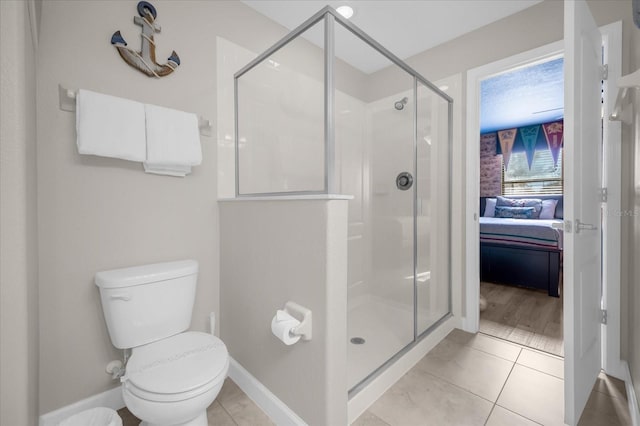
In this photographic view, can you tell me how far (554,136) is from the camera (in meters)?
5.11

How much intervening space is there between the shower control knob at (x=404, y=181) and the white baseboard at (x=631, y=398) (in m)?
1.63

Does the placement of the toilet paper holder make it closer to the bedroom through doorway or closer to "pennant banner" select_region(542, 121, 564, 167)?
the bedroom through doorway

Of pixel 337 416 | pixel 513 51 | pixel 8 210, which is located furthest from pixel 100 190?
pixel 513 51

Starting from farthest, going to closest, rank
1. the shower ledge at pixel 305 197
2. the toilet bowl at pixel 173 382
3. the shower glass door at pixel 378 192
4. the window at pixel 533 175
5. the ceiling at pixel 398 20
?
the window at pixel 533 175 < the shower glass door at pixel 378 192 < the ceiling at pixel 398 20 < the shower ledge at pixel 305 197 < the toilet bowl at pixel 173 382

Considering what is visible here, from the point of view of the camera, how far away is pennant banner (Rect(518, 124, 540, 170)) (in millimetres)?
5352

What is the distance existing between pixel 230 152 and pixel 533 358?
2487mm

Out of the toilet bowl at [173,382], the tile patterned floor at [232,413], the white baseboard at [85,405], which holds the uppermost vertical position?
the toilet bowl at [173,382]

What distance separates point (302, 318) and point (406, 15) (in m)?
2.22

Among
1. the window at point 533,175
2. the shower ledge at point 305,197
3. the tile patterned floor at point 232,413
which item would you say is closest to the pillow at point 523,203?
the window at point 533,175

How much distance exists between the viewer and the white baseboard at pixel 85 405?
1242 mm

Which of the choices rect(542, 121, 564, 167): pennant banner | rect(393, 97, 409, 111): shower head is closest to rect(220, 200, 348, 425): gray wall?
rect(393, 97, 409, 111): shower head

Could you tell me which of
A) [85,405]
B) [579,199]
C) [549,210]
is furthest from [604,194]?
[549,210]

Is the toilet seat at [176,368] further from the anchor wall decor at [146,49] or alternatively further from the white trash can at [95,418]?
the anchor wall decor at [146,49]

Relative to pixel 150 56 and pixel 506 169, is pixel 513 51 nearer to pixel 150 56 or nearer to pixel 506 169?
pixel 150 56
